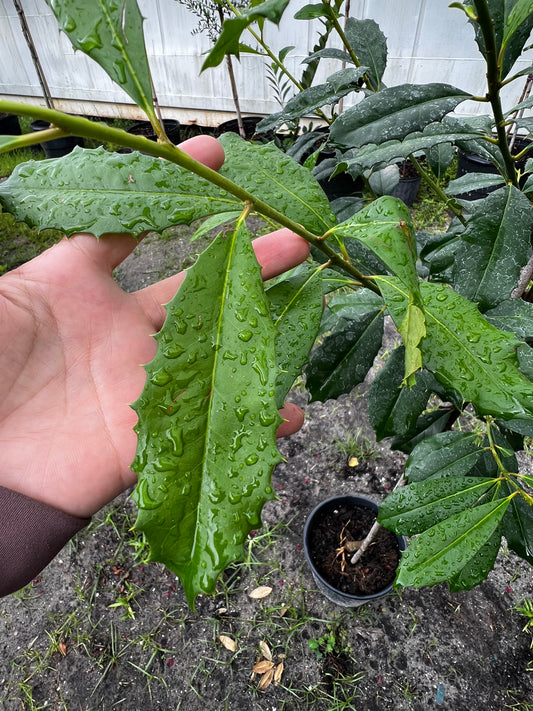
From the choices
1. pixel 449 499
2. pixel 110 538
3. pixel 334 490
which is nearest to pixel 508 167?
pixel 449 499

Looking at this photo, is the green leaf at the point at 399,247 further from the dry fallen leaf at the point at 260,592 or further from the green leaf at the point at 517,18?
the dry fallen leaf at the point at 260,592

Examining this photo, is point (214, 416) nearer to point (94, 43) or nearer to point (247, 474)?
point (247, 474)

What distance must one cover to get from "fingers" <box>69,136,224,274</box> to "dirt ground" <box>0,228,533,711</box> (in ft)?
4.12

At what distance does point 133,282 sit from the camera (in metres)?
3.04

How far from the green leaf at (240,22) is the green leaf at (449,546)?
836 millimetres

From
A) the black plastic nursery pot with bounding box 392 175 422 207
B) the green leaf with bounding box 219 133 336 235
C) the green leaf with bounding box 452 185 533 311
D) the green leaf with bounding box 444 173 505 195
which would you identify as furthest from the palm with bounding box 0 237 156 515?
the black plastic nursery pot with bounding box 392 175 422 207

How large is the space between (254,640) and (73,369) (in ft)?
3.90

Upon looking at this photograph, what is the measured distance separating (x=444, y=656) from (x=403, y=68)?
3.86 metres

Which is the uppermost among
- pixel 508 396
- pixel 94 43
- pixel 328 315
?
pixel 94 43

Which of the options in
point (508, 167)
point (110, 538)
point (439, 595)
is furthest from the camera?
point (110, 538)

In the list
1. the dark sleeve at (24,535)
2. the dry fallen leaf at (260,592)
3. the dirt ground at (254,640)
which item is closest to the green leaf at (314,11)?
the dark sleeve at (24,535)

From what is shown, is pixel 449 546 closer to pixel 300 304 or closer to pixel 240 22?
pixel 300 304

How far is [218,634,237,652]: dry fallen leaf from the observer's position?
1562 mm

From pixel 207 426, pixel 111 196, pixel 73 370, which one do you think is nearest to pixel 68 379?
pixel 73 370
